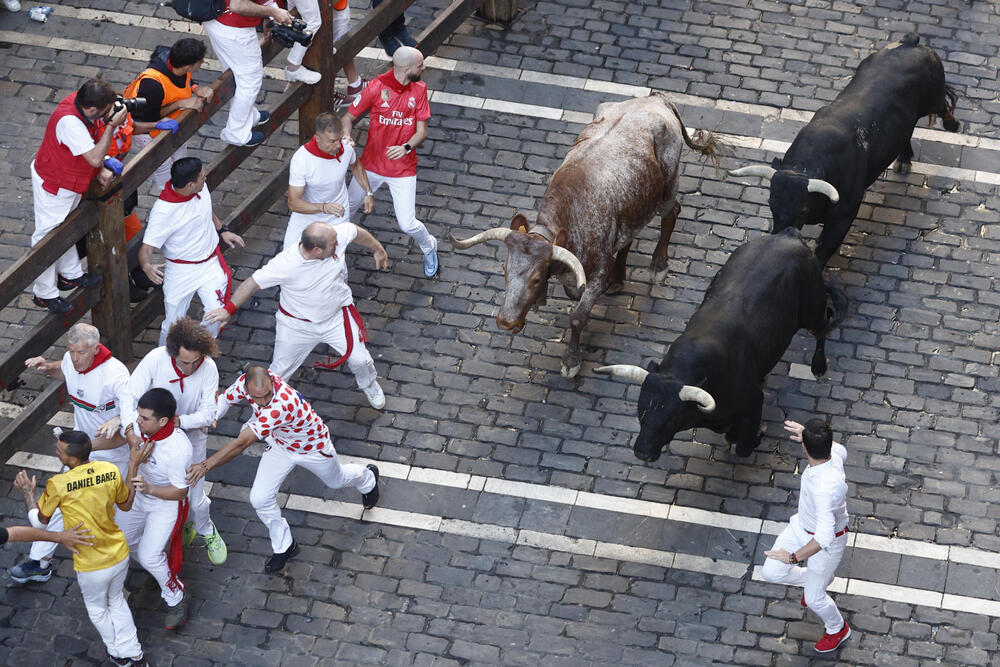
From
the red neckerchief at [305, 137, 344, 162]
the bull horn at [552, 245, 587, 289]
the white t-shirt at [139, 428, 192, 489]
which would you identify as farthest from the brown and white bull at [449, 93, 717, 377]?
the white t-shirt at [139, 428, 192, 489]

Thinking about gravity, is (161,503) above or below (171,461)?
below

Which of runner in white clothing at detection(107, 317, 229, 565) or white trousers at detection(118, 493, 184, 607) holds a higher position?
runner in white clothing at detection(107, 317, 229, 565)

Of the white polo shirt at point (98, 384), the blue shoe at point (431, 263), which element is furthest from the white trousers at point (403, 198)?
the white polo shirt at point (98, 384)

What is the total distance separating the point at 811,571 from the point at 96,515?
5.41m

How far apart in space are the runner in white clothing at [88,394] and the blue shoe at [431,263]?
146 inches

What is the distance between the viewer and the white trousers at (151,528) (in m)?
10.5

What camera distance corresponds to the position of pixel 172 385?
1076 cm

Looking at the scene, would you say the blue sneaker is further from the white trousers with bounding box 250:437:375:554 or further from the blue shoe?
the blue shoe

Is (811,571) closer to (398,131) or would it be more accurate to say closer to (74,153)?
(398,131)

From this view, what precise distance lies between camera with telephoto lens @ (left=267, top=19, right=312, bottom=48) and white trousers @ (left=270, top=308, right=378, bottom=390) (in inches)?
111

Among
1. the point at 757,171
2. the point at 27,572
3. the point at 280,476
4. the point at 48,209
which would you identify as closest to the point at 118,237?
the point at 48,209

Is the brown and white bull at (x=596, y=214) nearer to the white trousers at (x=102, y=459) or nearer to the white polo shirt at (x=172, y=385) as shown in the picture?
the white polo shirt at (x=172, y=385)

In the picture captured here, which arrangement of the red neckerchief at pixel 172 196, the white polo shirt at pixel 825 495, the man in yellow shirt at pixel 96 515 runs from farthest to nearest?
1. the red neckerchief at pixel 172 196
2. the white polo shirt at pixel 825 495
3. the man in yellow shirt at pixel 96 515

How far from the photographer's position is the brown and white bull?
39.5ft
